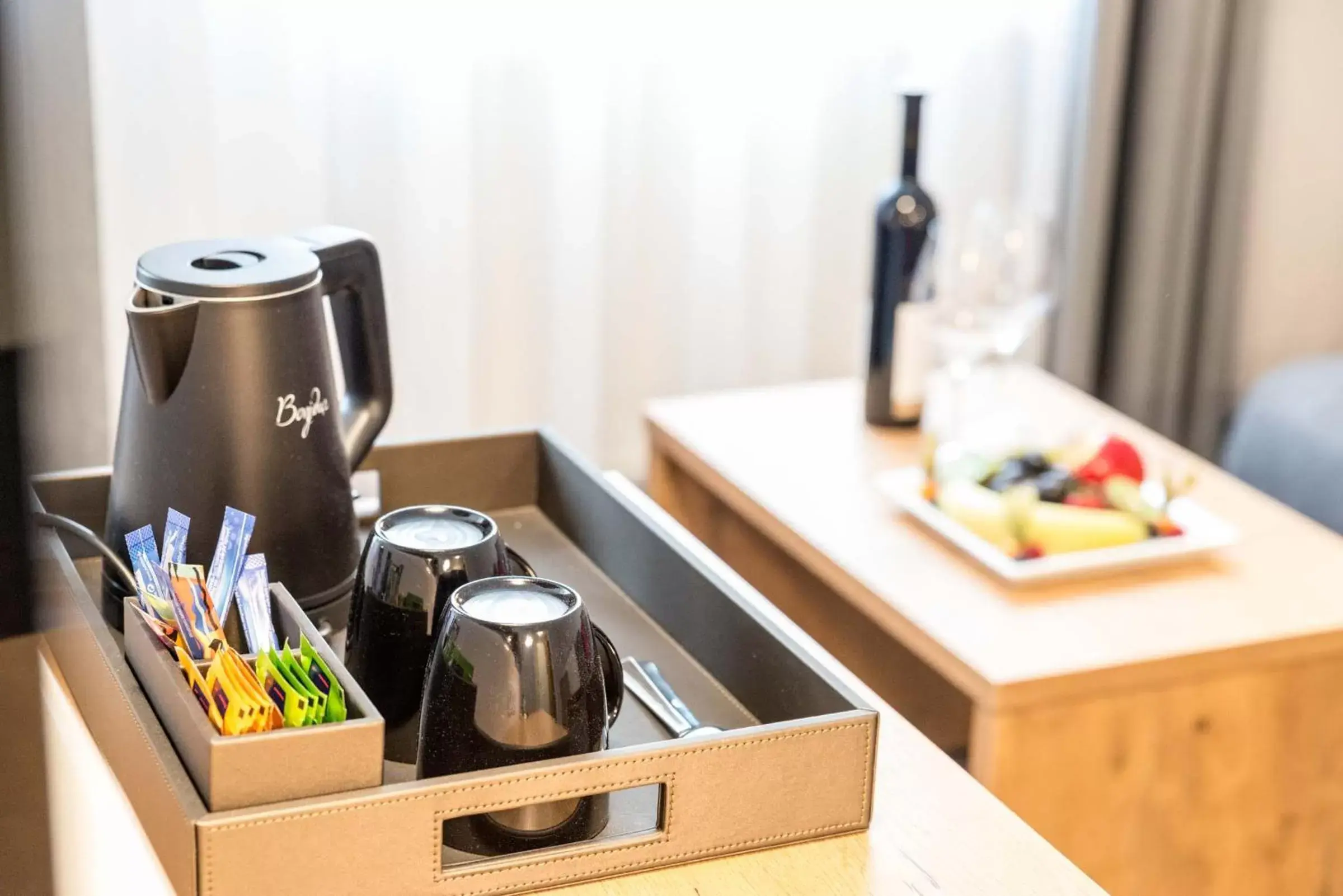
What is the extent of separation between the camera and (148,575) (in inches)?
31.1

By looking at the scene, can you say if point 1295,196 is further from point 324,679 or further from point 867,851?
point 324,679

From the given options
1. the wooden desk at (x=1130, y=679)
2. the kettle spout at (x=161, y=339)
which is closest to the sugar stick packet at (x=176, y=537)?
the kettle spout at (x=161, y=339)

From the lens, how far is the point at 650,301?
241 centimetres

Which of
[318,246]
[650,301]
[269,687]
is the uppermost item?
[318,246]

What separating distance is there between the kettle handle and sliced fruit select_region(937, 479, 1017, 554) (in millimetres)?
662

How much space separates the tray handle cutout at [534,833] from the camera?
739 mm

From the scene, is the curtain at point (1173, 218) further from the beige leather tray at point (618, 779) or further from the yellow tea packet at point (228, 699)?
the yellow tea packet at point (228, 699)

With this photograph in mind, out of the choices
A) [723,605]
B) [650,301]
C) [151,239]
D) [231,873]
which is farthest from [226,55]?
[231,873]

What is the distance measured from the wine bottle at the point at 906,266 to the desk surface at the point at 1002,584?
0.39 feet

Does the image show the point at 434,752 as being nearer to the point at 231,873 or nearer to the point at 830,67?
the point at 231,873

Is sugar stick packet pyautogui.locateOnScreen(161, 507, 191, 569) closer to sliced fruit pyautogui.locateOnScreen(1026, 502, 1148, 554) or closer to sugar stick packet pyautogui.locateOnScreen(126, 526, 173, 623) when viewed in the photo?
sugar stick packet pyautogui.locateOnScreen(126, 526, 173, 623)

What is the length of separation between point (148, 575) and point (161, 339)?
149mm

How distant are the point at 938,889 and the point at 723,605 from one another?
224mm

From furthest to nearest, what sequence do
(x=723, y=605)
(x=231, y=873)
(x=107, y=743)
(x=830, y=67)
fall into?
(x=830, y=67) → (x=723, y=605) → (x=107, y=743) → (x=231, y=873)
